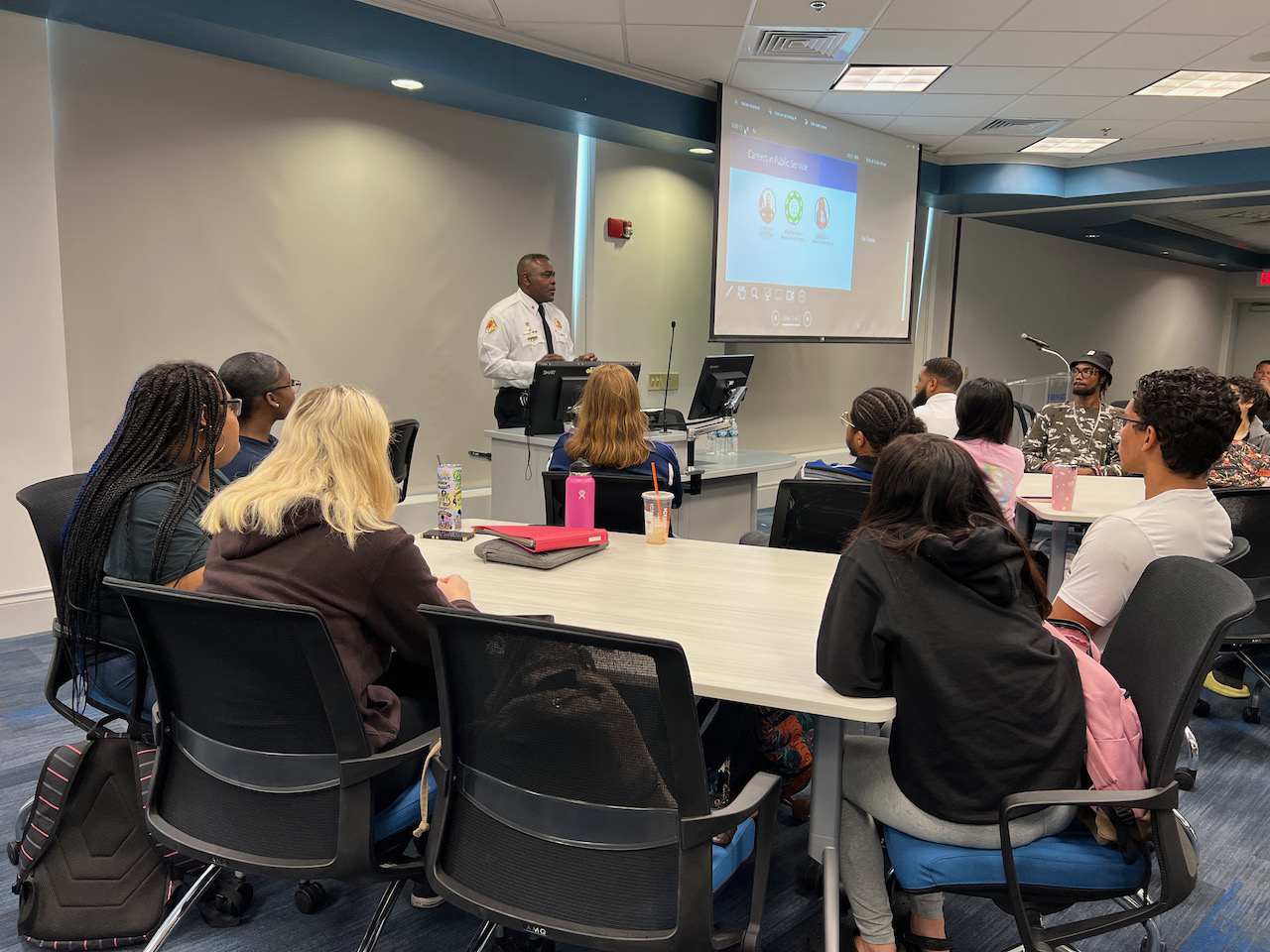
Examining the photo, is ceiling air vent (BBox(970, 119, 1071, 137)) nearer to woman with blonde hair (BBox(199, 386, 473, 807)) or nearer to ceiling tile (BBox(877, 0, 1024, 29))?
ceiling tile (BBox(877, 0, 1024, 29))

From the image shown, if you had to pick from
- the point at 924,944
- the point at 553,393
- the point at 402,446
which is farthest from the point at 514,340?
the point at 924,944

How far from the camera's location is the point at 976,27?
451 centimetres

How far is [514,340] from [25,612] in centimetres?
267

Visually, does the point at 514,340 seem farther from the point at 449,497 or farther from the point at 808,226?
the point at 449,497

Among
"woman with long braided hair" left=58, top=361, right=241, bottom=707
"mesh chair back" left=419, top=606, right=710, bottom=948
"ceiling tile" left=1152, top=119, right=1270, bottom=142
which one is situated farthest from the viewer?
"ceiling tile" left=1152, top=119, right=1270, bottom=142

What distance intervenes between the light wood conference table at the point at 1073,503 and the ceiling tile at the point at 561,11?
9.59 ft

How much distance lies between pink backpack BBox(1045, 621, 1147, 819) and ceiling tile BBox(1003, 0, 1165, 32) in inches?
150

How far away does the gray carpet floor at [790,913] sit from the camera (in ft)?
6.37

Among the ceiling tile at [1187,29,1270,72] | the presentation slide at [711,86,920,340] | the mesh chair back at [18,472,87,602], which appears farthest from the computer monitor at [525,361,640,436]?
the ceiling tile at [1187,29,1270,72]

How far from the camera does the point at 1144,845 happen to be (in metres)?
1.45

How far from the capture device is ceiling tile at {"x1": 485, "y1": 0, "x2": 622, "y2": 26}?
4.21 m

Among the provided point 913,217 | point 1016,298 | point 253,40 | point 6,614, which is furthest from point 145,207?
point 1016,298

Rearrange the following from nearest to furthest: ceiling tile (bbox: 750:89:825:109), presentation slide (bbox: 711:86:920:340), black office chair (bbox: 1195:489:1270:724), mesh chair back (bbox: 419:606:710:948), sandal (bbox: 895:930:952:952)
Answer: mesh chair back (bbox: 419:606:710:948)
sandal (bbox: 895:930:952:952)
black office chair (bbox: 1195:489:1270:724)
ceiling tile (bbox: 750:89:825:109)
presentation slide (bbox: 711:86:920:340)

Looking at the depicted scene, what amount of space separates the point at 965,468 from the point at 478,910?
104 centimetres
